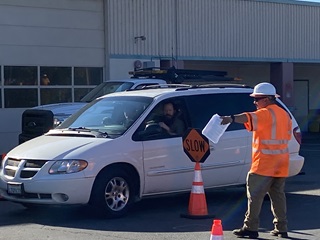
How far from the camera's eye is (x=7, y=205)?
12125 mm

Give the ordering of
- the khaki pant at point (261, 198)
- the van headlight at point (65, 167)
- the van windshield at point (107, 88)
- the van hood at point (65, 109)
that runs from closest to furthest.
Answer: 1. the khaki pant at point (261, 198)
2. the van headlight at point (65, 167)
3. the van hood at point (65, 109)
4. the van windshield at point (107, 88)

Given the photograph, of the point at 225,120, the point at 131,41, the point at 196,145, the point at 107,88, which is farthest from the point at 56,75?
the point at 225,120

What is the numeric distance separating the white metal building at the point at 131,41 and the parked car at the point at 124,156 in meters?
10.5

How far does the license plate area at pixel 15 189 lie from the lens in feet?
34.1

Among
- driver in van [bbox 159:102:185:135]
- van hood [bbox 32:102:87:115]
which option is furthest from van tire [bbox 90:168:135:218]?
van hood [bbox 32:102:87:115]

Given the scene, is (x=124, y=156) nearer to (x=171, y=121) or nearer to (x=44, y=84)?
(x=171, y=121)

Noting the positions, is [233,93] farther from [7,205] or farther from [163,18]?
[163,18]

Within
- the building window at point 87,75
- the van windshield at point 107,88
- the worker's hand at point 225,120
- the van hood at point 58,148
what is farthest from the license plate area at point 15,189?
the building window at point 87,75

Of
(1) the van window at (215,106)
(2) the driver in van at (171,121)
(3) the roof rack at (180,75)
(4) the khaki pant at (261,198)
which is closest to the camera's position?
(4) the khaki pant at (261,198)

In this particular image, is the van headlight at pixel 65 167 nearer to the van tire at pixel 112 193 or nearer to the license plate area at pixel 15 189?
the van tire at pixel 112 193

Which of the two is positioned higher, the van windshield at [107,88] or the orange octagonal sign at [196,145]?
the van windshield at [107,88]

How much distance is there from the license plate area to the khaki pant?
10.4 ft

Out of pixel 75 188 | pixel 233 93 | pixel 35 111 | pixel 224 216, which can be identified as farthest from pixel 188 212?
pixel 35 111

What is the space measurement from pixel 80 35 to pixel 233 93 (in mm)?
11810
